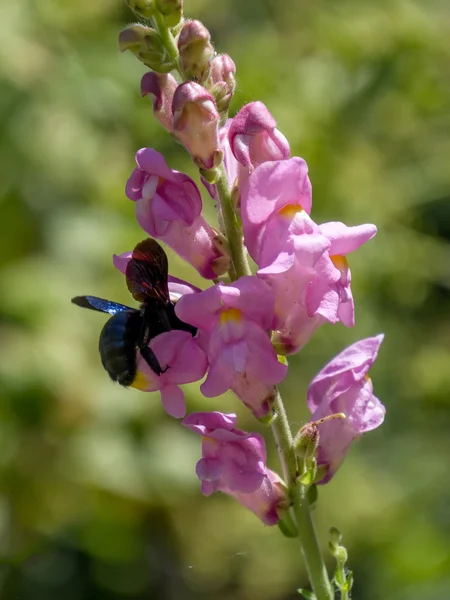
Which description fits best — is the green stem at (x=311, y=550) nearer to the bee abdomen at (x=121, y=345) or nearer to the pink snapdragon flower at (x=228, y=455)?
the pink snapdragon flower at (x=228, y=455)

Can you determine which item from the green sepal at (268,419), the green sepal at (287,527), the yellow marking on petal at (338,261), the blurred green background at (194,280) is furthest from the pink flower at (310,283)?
the blurred green background at (194,280)

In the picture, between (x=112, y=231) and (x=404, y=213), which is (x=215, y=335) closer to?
(x=112, y=231)

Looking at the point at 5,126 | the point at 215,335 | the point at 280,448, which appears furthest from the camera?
the point at 5,126

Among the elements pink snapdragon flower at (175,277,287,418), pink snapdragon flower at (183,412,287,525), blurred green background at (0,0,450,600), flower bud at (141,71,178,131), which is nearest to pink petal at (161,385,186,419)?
pink snapdragon flower at (183,412,287,525)

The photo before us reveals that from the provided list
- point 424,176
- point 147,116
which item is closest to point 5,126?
point 147,116

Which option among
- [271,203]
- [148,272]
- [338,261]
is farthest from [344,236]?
[148,272]

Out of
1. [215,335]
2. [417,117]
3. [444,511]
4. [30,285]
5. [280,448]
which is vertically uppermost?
[215,335]
